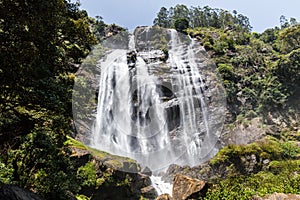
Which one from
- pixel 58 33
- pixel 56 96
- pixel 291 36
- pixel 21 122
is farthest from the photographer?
pixel 291 36

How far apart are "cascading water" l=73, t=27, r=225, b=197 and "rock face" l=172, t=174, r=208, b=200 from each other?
4.55 meters

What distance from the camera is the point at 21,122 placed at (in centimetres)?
568

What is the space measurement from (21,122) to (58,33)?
220 centimetres

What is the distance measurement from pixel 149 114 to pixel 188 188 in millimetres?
11092

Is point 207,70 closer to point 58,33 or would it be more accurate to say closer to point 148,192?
point 148,192

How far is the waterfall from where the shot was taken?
17.4m

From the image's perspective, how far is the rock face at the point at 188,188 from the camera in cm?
939

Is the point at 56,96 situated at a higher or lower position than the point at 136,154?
higher

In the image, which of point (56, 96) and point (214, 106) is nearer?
point (56, 96)

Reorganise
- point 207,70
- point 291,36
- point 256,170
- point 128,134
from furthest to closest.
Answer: point 291,36 < point 207,70 < point 128,134 < point 256,170

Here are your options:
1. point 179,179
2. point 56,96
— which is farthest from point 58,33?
point 179,179

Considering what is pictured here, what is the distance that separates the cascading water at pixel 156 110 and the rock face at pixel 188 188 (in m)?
4.55

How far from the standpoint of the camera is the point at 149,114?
2052cm

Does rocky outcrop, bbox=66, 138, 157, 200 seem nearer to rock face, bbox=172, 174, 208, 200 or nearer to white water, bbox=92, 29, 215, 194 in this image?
rock face, bbox=172, 174, 208, 200
